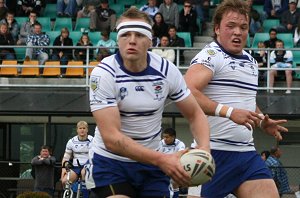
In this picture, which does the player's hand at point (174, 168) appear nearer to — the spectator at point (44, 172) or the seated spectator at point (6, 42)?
the spectator at point (44, 172)

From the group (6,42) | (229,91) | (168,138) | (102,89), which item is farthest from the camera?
(6,42)

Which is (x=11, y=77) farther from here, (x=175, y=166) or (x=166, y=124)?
(x=175, y=166)

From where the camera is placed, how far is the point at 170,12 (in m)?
26.2

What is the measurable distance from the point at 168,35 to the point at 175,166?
18.0 metres

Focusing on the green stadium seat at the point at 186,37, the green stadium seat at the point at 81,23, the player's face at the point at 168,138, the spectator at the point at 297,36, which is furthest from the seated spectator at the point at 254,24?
the player's face at the point at 168,138

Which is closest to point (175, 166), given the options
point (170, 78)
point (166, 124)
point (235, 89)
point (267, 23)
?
point (170, 78)

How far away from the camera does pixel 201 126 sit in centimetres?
812

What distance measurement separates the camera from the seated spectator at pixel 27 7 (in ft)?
92.3

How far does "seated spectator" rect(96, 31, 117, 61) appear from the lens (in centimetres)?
2440

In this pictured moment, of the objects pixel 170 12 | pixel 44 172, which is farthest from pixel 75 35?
pixel 44 172

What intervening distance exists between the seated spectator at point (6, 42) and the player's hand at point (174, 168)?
18.2 meters

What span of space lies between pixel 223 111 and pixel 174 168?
1.69m

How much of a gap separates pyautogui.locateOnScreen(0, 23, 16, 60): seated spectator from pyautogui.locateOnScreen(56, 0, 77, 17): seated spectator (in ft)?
8.96

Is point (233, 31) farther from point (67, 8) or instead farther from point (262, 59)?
point (67, 8)
